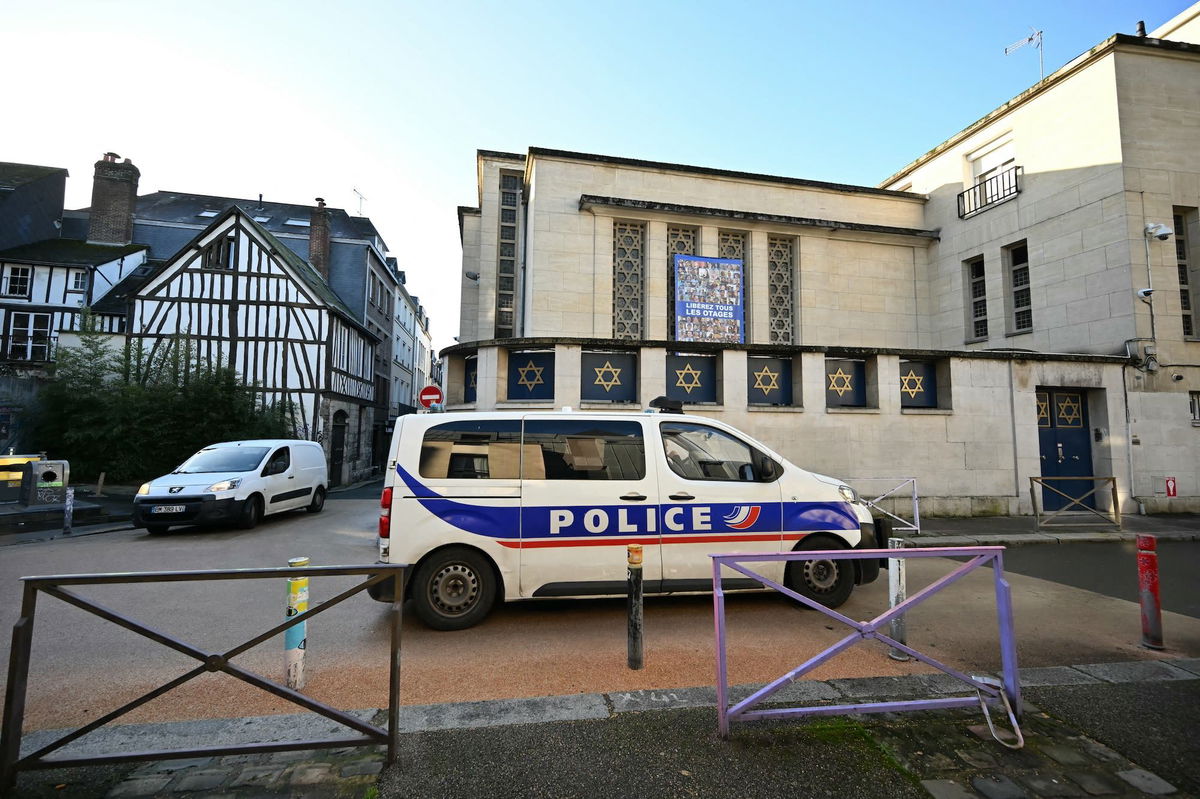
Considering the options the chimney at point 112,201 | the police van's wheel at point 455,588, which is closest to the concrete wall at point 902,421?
the police van's wheel at point 455,588

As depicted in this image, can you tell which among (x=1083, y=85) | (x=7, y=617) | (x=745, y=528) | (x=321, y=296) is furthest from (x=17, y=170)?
(x=1083, y=85)

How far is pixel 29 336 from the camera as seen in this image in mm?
23828

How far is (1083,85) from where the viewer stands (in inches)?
516

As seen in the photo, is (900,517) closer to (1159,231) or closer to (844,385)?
(844,385)

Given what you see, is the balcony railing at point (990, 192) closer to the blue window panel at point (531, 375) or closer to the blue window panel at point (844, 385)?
the blue window panel at point (844, 385)


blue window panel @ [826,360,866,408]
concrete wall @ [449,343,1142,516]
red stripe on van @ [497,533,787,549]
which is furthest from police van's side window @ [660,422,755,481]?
blue window panel @ [826,360,866,408]

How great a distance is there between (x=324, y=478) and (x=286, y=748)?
12.0 meters

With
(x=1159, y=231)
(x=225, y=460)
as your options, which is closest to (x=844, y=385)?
(x=1159, y=231)

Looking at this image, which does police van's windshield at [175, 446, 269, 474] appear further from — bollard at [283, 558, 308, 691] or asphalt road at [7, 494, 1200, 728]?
bollard at [283, 558, 308, 691]

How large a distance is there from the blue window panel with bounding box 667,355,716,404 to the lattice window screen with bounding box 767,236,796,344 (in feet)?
20.8

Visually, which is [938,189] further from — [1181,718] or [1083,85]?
[1181,718]

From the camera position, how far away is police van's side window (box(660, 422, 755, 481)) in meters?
5.14

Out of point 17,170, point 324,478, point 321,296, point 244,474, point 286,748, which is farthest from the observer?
point 17,170

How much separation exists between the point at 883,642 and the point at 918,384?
9.39 meters
